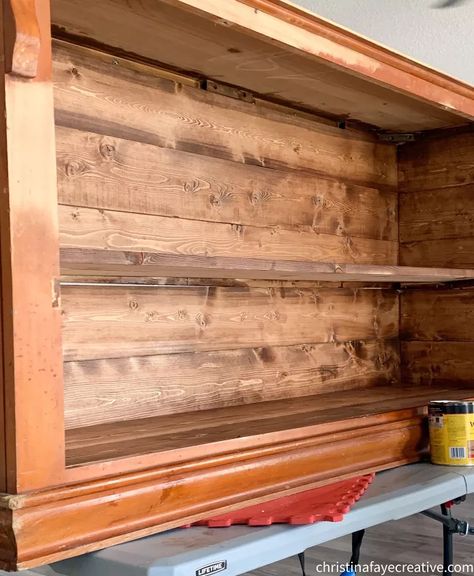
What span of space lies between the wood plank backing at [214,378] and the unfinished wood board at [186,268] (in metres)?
0.19

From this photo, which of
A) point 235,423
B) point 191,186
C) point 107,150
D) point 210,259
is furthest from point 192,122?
point 235,423

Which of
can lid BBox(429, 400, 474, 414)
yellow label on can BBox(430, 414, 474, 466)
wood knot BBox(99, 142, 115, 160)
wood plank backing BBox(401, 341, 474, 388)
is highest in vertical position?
wood knot BBox(99, 142, 115, 160)

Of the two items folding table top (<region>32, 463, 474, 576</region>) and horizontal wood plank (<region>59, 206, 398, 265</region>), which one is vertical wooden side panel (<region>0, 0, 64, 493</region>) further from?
horizontal wood plank (<region>59, 206, 398, 265</region>)

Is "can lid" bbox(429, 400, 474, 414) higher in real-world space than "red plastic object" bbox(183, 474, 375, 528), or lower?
higher

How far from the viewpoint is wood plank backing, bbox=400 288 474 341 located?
94.9 inches

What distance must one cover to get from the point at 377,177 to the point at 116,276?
108 cm

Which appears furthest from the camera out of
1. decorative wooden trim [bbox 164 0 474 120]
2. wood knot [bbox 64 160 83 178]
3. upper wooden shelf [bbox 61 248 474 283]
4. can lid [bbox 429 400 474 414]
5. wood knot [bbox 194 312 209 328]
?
wood knot [bbox 194 312 209 328]

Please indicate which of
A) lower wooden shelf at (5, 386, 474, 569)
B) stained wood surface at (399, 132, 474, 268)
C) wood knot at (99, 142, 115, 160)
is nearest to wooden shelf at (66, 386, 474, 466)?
lower wooden shelf at (5, 386, 474, 569)

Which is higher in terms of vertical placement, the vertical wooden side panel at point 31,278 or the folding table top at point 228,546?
the vertical wooden side panel at point 31,278

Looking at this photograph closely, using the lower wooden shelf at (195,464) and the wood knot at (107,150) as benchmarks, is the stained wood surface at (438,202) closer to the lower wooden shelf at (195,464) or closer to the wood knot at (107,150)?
the lower wooden shelf at (195,464)

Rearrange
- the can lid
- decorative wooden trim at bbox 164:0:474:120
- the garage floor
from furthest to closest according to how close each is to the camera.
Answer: the garage floor → the can lid → decorative wooden trim at bbox 164:0:474:120

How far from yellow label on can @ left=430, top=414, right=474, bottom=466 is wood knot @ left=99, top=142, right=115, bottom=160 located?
96 cm

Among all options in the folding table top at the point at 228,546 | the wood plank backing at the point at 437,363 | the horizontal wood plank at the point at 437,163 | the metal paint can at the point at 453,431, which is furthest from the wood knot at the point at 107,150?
the wood plank backing at the point at 437,363

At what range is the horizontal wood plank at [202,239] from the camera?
1695 millimetres
